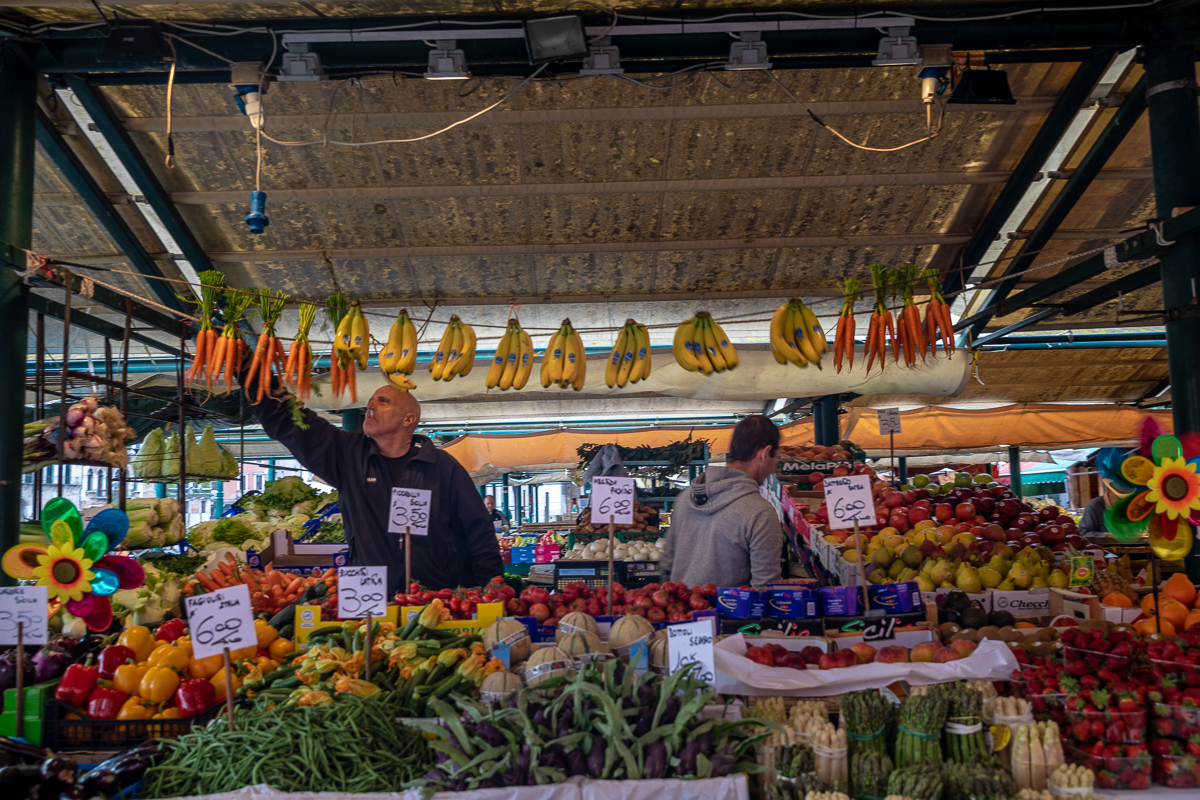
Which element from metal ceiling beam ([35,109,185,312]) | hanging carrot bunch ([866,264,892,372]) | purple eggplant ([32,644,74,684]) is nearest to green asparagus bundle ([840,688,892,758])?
hanging carrot bunch ([866,264,892,372])

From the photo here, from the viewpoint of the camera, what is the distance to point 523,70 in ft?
14.4

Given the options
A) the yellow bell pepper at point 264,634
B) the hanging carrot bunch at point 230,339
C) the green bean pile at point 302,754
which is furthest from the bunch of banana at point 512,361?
the green bean pile at point 302,754

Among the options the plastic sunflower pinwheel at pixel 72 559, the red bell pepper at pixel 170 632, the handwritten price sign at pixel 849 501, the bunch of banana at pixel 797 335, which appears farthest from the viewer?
the bunch of banana at pixel 797 335

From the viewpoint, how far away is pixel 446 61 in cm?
416

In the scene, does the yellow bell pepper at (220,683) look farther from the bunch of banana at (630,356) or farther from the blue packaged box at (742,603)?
the bunch of banana at (630,356)

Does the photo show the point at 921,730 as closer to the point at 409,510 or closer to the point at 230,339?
the point at 409,510

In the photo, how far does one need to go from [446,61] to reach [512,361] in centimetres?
186

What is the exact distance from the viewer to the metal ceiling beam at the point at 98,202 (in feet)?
16.7

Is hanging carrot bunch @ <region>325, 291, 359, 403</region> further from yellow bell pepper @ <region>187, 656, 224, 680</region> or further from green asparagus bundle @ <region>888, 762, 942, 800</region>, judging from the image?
green asparagus bundle @ <region>888, 762, 942, 800</region>

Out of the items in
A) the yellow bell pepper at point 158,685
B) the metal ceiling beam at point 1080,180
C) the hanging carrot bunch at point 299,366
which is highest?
the metal ceiling beam at point 1080,180

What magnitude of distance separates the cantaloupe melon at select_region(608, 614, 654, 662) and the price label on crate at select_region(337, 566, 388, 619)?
2.73 ft

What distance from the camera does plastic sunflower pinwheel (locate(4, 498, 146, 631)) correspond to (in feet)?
8.66

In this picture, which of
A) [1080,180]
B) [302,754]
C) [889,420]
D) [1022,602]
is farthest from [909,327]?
[302,754]

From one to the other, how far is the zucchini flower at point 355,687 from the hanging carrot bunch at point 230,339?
89.8 inches
